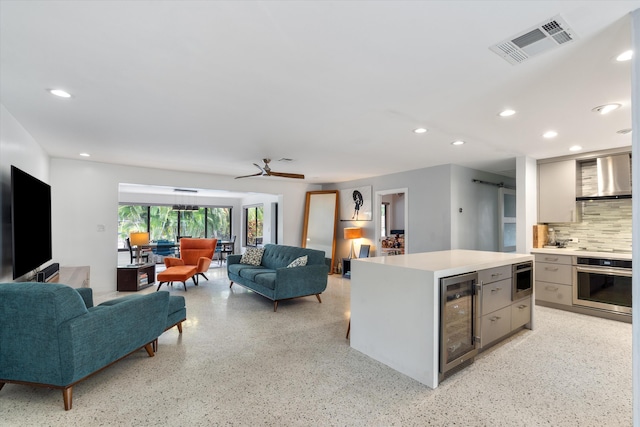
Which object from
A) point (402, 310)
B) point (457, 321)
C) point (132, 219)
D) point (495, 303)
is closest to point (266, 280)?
point (402, 310)

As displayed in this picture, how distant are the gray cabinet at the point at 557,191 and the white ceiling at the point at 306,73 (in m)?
0.72

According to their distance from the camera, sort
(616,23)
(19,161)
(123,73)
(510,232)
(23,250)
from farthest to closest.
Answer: (510,232)
(19,161)
(23,250)
(123,73)
(616,23)

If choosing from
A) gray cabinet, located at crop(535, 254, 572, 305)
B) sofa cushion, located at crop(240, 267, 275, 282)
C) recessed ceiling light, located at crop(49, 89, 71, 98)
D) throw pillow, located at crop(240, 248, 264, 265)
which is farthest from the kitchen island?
throw pillow, located at crop(240, 248, 264, 265)

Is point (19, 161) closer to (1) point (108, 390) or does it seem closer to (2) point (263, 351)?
(1) point (108, 390)

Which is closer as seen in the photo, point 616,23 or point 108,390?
point 616,23

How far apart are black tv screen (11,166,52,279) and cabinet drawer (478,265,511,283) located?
420 centimetres

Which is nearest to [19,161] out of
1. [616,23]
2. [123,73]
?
[123,73]

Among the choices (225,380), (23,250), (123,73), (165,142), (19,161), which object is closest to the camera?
(123,73)

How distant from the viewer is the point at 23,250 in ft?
9.57

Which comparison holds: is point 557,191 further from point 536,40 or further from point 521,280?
point 536,40

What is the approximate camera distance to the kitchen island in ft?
7.76

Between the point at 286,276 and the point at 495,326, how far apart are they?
8.55 ft

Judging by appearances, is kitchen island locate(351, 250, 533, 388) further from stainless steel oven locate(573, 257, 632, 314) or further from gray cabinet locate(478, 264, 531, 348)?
stainless steel oven locate(573, 257, 632, 314)

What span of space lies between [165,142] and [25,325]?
2.62 meters
